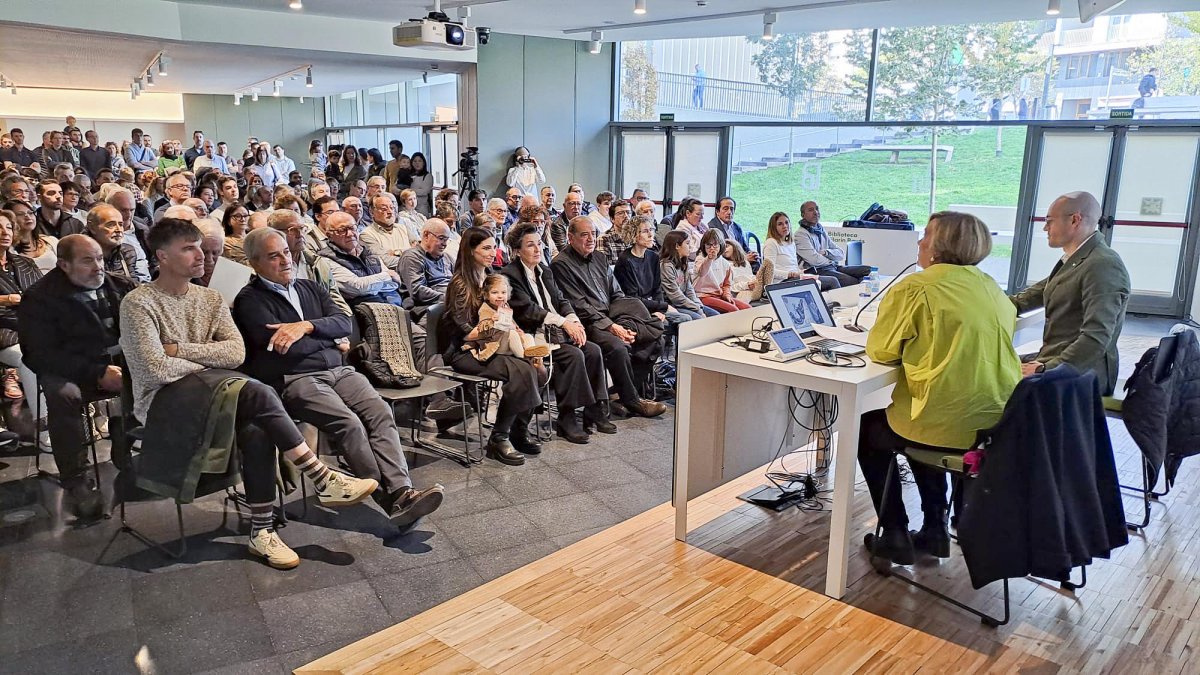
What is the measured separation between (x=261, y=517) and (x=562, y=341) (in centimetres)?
194

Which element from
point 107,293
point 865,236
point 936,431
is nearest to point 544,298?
point 107,293

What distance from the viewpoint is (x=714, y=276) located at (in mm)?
6184

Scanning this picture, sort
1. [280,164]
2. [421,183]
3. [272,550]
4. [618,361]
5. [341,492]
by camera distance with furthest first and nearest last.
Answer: [280,164], [421,183], [618,361], [341,492], [272,550]

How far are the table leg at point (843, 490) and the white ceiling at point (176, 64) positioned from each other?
27.9 feet

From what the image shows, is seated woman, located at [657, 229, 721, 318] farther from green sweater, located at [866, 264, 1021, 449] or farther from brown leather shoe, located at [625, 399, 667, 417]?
green sweater, located at [866, 264, 1021, 449]

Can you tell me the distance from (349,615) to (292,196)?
393cm

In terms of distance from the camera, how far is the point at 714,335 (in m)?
3.19

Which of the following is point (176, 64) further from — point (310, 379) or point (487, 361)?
point (310, 379)

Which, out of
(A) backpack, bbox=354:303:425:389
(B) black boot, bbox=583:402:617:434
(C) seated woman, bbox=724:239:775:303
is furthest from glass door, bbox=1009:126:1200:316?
(A) backpack, bbox=354:303:425:389

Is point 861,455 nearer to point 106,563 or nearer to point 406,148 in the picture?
point 106,563

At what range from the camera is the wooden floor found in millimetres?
2414

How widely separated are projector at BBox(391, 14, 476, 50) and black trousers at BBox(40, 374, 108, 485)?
4.21 meters

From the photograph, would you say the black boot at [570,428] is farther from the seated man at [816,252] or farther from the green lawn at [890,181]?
the green lawn at [890,181]

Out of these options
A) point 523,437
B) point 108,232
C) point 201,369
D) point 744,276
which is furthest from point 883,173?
point 201,369
